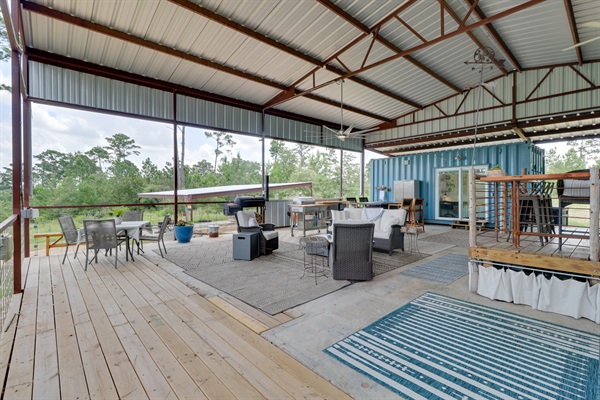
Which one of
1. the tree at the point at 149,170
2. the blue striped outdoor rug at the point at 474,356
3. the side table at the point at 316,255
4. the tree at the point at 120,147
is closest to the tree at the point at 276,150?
the tree at the point at 149,170

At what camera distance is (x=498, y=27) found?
681cm

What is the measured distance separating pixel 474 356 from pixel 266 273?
111 inches

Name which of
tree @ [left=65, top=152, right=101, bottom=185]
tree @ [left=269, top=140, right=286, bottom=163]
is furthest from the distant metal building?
tree @ [left=65, top=152, right=101, bottom=185]

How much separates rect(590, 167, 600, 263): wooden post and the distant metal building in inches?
280

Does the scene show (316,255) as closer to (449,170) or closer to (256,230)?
(256,230)

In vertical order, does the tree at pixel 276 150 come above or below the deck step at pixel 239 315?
above

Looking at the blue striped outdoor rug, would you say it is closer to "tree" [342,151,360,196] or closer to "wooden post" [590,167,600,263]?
"wooden post" [590,167,600,263]

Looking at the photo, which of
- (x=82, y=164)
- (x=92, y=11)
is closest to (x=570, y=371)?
(x=92, y=11)

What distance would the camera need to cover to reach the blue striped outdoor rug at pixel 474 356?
1.68 metres

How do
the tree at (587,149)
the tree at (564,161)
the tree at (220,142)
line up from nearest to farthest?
1. the tree at (587,149)
2. the tree at (564,161)
3. the tree at (220,142)

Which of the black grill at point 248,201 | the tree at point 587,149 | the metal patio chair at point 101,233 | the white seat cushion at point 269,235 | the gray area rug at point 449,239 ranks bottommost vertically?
the gray area rug at point 449,239

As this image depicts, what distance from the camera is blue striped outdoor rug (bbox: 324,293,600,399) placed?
1.68 m

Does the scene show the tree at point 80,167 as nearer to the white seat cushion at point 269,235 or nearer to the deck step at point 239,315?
the white seat cushion at point 269,235

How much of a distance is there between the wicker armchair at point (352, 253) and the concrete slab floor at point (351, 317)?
6.8 inches
